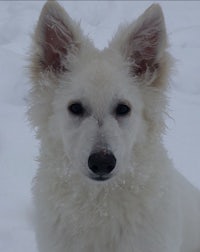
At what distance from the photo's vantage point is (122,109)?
3330mm

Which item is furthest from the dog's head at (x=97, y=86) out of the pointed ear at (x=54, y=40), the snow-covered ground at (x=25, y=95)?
the snow-covered ground at (x=25, y=95)

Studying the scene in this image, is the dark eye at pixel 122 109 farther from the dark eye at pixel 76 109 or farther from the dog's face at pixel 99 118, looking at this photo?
the dark eye at pixel 76 109

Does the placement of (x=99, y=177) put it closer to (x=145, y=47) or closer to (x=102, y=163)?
(x=102, y=163)

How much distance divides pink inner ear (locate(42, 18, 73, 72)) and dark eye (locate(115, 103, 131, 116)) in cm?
55

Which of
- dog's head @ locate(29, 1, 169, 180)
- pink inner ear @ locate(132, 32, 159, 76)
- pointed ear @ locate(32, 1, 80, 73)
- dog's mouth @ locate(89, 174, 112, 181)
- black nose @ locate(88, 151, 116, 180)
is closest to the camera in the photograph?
black nose @ locate(88, 151, 116, 180)

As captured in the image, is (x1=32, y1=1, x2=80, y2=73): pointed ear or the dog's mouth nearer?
the dog's mouth

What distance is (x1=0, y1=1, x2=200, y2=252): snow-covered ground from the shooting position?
4.92 m

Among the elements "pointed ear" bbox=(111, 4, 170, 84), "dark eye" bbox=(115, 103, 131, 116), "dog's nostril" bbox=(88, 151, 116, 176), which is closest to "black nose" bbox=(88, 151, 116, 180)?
"dog's nostril" bbox=(88, 151, 116, 176)

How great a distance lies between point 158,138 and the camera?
3.56m

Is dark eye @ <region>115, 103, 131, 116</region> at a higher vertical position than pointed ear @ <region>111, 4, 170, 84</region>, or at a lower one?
lower

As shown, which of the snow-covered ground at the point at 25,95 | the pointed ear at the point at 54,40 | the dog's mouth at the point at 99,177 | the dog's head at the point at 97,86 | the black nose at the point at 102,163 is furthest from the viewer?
the snow-covered ground at the point at 25,95

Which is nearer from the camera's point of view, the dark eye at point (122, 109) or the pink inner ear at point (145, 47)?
the dark eye at point (122, 109)

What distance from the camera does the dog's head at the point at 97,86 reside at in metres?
3.23

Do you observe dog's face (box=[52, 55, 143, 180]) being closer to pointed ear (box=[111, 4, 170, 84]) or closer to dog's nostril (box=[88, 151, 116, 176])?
dog's nostril (box=[88, 151, 116, 176])
